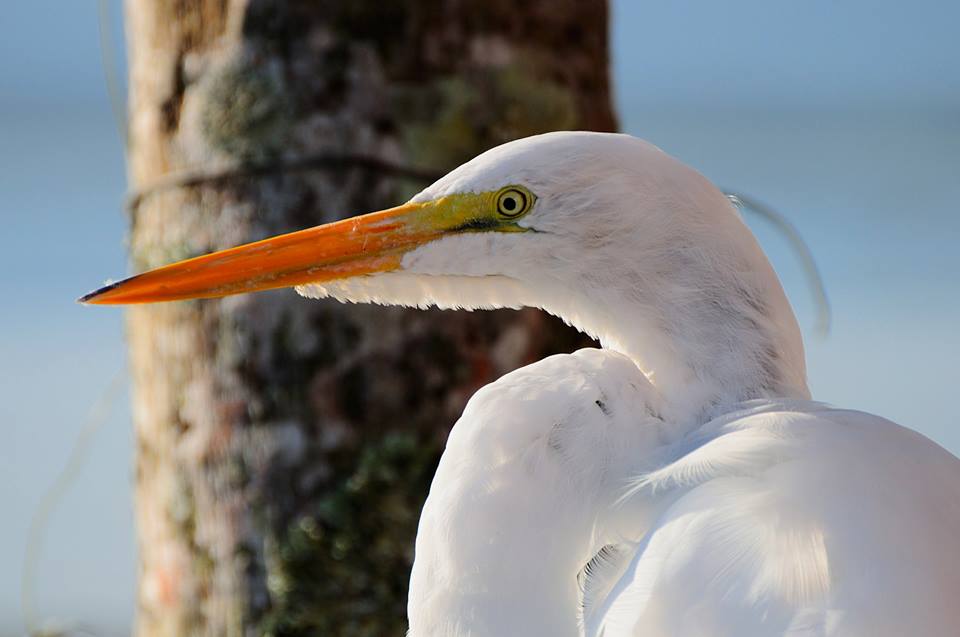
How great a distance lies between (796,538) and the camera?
1.24 meters

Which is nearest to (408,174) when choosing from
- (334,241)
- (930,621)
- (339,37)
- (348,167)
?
(348,167)

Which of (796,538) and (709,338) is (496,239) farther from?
(796,538)

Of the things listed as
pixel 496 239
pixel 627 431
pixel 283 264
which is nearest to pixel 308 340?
pixel 283 264

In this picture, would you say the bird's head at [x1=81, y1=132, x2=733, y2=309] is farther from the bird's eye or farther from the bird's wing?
the bird's wing

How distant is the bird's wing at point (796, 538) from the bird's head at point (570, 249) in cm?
17

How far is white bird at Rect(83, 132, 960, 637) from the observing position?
48.8 inches

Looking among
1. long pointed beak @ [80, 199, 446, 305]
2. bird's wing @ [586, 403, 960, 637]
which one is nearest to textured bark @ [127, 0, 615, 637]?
long pointed beak @ [80, 199, 446, 305]

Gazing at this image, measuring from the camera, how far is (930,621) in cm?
118

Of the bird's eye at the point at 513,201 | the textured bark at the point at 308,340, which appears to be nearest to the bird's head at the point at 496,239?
the bird's eye at the point at 513,201

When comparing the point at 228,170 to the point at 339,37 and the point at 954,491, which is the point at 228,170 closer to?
the point at 339,37

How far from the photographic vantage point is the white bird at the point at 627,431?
1.24 m

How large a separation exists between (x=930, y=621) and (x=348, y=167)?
4.37 feet

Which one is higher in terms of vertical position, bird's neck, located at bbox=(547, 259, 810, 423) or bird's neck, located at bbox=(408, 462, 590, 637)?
bird's neck, located at bbox=(547, 259, 810, 423)

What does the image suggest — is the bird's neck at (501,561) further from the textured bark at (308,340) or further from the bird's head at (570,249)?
the textured bark at (308,340)
